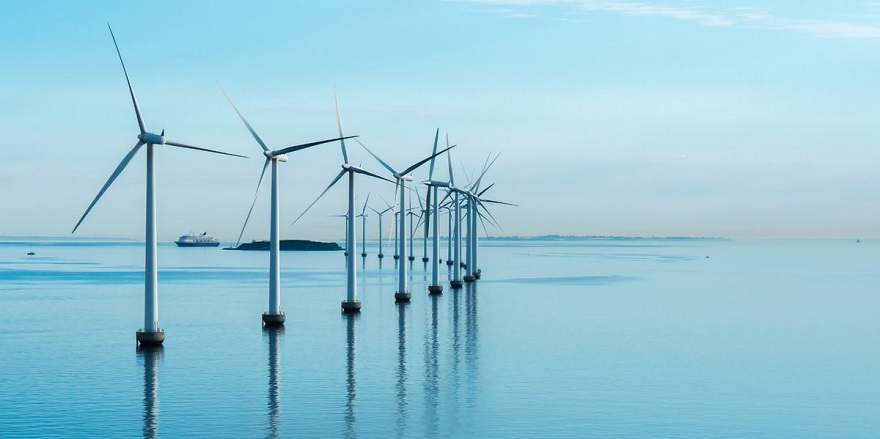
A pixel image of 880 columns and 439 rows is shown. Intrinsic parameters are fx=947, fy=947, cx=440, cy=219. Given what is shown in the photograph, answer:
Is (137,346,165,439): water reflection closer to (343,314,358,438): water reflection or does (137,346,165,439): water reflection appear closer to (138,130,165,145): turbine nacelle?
→ (343,314,358,438): water reflection

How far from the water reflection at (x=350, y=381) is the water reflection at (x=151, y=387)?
665cm

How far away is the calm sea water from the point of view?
34750mm

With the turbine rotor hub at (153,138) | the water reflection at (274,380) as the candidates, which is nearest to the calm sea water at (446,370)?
the water reflection at (274,380)

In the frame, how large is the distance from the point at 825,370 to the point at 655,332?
721 inches

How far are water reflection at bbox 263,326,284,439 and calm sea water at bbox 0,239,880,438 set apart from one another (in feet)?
0.49

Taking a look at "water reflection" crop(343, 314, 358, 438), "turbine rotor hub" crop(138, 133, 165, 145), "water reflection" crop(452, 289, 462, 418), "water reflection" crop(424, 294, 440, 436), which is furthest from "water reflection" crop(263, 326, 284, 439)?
"turbine rotor hub" crop(138, 133, 165, 145)

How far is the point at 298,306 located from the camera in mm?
90750

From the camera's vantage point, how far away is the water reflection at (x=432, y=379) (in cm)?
3500

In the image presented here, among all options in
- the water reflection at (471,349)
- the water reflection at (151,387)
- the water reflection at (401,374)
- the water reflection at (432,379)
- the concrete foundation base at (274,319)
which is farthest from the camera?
the concrete foundation base at (274,319)

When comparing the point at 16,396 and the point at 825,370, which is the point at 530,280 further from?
the point at 16,396

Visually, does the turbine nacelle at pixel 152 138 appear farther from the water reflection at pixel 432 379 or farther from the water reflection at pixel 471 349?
the water reflection at pixel 471 349

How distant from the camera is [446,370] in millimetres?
48594

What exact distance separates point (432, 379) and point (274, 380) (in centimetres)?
748

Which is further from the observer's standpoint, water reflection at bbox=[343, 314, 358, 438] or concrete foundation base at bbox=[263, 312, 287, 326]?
concrete foundation base at bbox=[263, 312, 287, 326]
